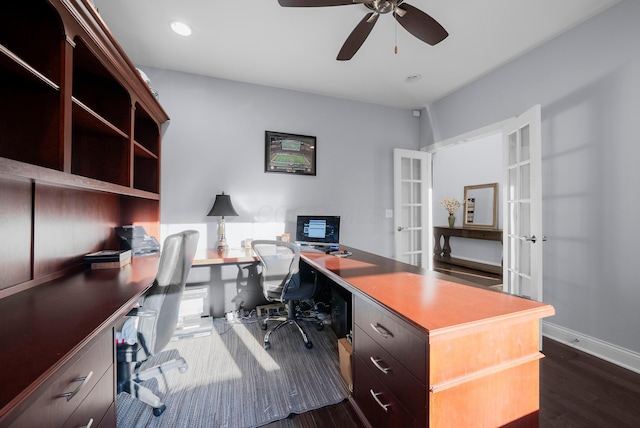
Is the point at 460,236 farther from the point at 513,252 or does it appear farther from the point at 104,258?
the point at 104,258

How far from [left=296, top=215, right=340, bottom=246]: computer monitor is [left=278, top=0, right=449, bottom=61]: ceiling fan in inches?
63.8

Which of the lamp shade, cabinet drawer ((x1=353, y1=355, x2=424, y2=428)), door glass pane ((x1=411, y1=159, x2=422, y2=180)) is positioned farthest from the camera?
door glass pane ((x1=411, y1=159, x2=422, y2=180))

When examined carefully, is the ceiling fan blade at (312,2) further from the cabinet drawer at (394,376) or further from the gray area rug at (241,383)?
the gray area rug at (241,383)

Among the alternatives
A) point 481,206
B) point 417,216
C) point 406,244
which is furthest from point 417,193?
point 481,206

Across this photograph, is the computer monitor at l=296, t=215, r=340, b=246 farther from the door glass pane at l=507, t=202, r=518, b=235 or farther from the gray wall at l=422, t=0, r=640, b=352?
the gray wall at l=422, t=0, r=640, b=352

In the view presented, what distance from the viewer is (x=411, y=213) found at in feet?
12.4

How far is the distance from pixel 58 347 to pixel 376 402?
1.25 meters

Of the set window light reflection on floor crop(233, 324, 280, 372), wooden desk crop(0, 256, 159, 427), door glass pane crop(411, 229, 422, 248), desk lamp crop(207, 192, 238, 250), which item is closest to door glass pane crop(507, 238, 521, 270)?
door glass pane crop(411, 229, 422, 248)

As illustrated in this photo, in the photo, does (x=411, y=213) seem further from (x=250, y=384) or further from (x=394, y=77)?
(x=250, y=384)

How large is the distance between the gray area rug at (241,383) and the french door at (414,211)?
190cm

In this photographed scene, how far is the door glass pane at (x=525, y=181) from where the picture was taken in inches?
93.5

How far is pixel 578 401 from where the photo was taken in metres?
1.56

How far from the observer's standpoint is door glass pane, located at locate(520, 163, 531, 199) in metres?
2.38

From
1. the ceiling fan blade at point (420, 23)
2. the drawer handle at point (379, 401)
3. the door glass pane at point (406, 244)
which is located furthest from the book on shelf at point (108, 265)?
the door glass pane at point (406, 244)
